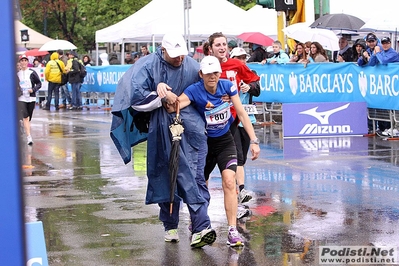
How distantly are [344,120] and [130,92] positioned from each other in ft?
31.1

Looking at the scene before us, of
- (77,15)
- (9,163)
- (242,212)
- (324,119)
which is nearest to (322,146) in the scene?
(324,119)

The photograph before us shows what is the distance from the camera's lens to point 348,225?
775 cm

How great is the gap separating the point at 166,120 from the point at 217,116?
550 millimetres

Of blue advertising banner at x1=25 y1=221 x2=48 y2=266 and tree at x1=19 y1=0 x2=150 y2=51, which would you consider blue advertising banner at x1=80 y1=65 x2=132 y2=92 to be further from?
blue advertising banner at x1=25 y1=221 x2=48 y2=266

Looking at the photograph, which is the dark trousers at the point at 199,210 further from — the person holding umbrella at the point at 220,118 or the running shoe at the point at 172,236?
the person holding umbrella at the point at 220,118

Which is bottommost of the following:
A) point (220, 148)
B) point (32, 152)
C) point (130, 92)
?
point (32, 152)

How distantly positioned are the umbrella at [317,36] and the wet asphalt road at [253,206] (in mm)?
5374

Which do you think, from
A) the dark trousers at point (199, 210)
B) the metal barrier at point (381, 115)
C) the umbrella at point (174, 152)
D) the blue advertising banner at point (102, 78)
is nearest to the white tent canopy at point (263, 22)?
the blue advertising banner at point (102, 78)

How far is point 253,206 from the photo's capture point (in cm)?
895

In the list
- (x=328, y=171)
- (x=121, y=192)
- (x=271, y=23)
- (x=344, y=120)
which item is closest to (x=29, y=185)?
(x=121, y=192)

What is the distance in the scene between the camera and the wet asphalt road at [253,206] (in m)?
6.86

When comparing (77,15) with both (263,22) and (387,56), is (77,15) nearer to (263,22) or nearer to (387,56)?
(263,22)

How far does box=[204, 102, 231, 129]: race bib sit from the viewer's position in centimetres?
716

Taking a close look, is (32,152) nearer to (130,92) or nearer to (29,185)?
(29,185)
